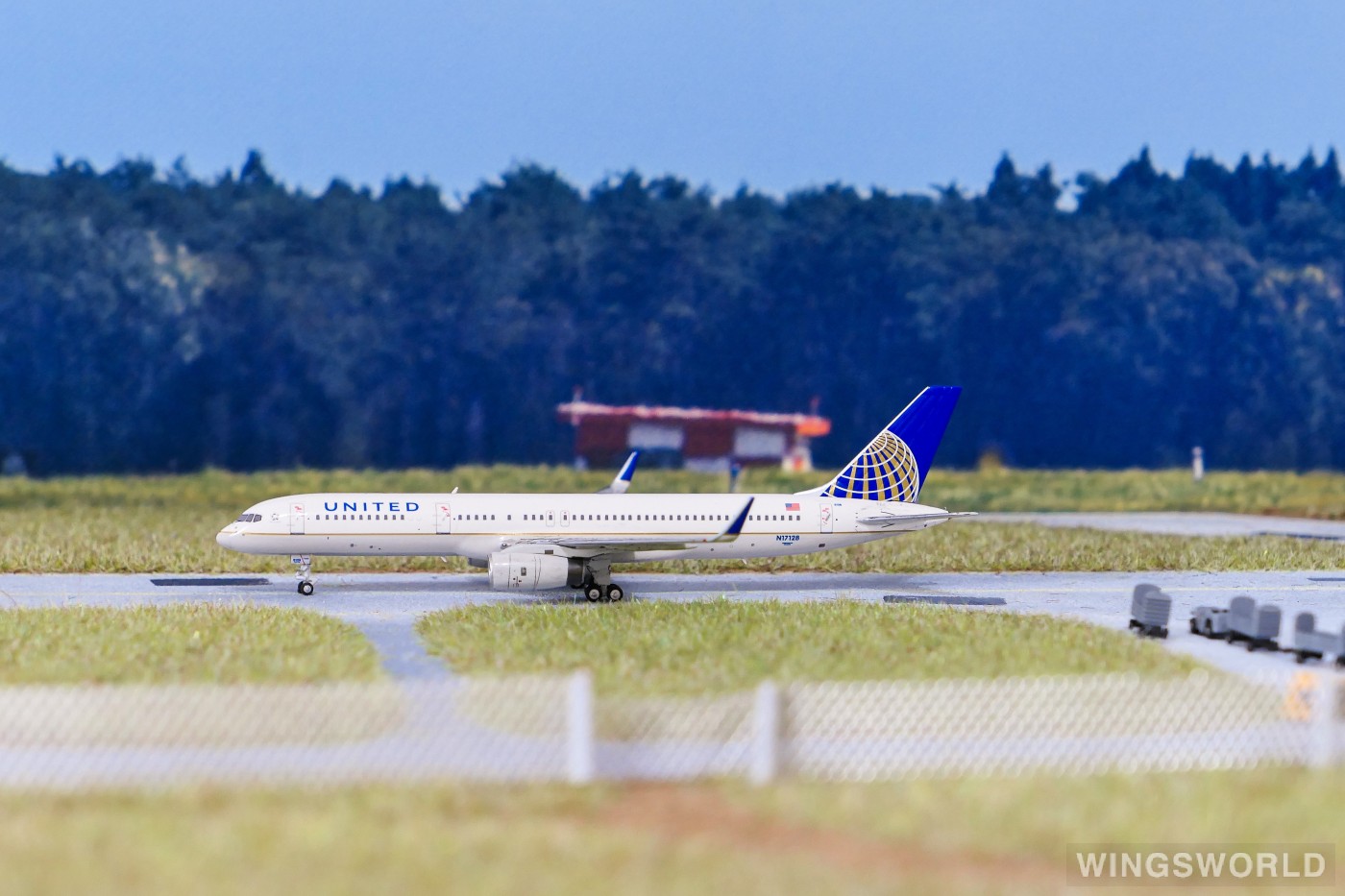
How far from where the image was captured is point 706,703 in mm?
17688

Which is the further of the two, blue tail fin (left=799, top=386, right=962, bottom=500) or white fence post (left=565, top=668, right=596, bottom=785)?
blue tail fin (left=799, top=386, right=962, bottom=500)

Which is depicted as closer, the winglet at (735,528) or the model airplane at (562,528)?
the winglet at (735,528)

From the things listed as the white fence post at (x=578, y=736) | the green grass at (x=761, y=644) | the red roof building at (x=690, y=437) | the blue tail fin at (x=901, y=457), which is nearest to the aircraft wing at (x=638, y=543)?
the green grass at (x=761, y=644)

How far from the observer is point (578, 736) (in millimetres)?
17500

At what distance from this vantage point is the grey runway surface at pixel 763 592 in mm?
37125

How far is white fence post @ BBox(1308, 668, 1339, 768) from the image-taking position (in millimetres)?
18344

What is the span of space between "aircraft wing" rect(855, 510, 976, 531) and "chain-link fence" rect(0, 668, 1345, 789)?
23.2m

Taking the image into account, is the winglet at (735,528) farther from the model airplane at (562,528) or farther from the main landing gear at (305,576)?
the main landing gear at (305,576)

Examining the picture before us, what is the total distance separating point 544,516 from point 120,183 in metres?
119

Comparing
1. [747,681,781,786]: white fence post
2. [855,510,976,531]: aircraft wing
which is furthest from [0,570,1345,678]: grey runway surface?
[747,681,781,786]: white fence post

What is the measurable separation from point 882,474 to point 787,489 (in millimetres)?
51082

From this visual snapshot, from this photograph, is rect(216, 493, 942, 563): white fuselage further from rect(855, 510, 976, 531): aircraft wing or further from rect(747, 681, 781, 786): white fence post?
rect(747, 681, 781, 786): white fence post
